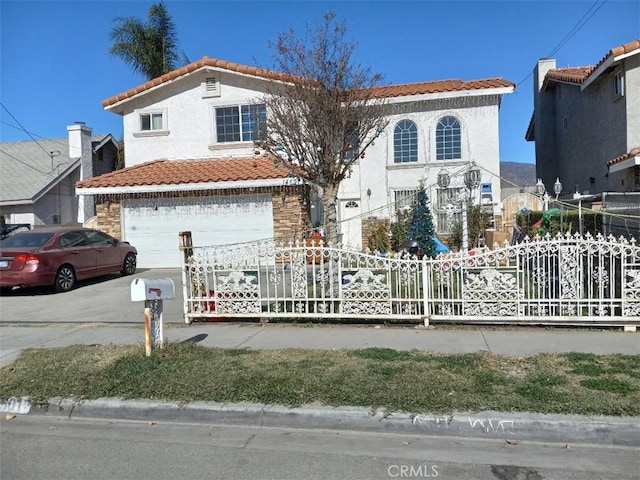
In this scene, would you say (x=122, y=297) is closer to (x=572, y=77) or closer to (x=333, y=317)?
(x=333, y=317)

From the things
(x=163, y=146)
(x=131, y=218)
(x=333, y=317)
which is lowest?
(x=333, y=317)

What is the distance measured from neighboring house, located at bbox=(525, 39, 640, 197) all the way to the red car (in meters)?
13.0

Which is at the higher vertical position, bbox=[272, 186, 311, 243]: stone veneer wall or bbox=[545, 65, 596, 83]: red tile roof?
bbox=[545, 65, 596, 83]: red tile roof

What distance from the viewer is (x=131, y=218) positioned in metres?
15.9

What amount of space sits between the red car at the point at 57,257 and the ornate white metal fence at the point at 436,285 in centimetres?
489

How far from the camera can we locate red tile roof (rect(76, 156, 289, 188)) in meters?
14.8

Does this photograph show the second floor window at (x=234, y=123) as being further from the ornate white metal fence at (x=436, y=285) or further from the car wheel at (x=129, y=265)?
the ornate white metal fence at (x=436, y=285)

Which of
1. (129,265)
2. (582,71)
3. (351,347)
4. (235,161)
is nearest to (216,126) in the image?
(235,161)

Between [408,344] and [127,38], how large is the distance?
23788 millimetres

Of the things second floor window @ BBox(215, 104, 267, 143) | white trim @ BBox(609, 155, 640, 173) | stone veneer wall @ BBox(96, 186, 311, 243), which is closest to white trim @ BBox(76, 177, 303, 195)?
stone veneer wall @ BBox(96, 186, 311, 243)

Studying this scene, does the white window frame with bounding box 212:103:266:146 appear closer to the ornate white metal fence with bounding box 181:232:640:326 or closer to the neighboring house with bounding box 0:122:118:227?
the neighboring house with bounding box 0:122:118:227

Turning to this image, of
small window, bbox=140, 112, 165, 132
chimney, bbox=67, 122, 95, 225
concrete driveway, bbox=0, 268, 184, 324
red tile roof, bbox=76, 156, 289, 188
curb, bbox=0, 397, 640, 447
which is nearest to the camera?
curb, bbox=0, 397, 640, 447

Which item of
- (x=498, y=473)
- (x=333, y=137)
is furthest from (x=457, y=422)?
(x=333, y=137)

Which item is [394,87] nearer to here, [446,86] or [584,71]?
[446,86]
